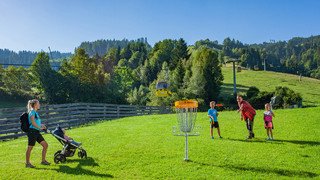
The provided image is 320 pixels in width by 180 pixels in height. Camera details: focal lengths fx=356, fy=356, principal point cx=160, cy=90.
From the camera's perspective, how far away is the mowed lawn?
11.7 m

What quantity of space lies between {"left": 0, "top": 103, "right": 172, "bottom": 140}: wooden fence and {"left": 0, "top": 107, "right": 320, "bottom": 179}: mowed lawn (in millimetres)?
5971

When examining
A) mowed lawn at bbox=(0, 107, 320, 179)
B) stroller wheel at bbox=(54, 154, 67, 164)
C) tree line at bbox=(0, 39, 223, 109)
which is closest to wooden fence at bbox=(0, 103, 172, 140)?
mowed lawn at bbox=(0, 107, 320, 179)

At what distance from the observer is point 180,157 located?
45.1ft

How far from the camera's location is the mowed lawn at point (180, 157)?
11.7 meters

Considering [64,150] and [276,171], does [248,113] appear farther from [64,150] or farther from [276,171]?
[64,150]

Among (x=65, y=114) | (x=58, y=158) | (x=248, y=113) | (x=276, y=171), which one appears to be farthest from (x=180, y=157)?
(x=65, y=114)

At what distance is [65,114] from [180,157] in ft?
57.9

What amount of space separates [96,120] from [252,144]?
2015 cm

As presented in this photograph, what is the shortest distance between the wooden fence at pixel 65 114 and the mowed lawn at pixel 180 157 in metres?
5.97

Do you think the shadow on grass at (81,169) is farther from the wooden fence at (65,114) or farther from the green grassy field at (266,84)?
the green grassy field at (266,84)

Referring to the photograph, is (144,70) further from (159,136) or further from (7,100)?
(159,136)

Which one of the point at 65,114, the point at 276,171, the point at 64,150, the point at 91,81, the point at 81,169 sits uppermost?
the point at 91,81

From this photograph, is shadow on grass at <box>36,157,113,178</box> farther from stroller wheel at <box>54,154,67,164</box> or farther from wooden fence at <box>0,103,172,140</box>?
wooden fence at <box>0,103,172,140</box>

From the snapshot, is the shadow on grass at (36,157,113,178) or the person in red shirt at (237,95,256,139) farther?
the person in red shirt at (237,95,256,139)
